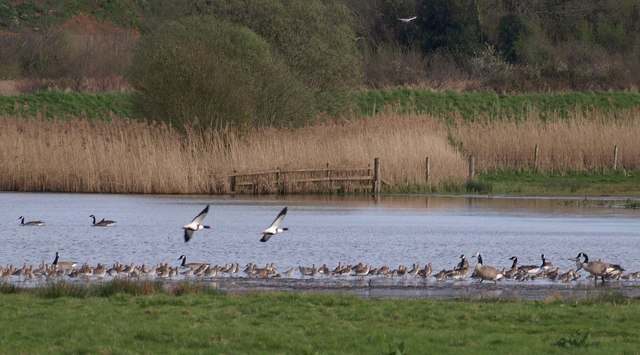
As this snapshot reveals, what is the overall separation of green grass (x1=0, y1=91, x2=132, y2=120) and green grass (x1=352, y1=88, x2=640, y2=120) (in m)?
12.4

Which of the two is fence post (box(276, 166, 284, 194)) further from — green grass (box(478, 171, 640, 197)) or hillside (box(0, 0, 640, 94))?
hillside (box(0, 0, 640, 94))

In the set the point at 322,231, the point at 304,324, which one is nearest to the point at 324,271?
the point at 304,324

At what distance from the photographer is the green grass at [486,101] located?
6488 centimetres

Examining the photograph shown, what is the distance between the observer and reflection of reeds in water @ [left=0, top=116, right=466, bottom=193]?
1582 inches

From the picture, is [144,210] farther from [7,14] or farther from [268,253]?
[7,14]

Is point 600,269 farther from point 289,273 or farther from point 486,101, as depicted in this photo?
point 486,101

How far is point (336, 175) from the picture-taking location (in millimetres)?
A: 41750

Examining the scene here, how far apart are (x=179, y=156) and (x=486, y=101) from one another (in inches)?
1185

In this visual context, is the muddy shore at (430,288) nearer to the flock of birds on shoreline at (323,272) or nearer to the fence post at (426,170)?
the flock of birds on shoreline at (323,272)

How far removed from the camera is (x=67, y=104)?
204ft

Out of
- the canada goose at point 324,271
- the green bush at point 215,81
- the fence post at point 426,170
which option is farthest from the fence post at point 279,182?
the canada goose at point 324,271

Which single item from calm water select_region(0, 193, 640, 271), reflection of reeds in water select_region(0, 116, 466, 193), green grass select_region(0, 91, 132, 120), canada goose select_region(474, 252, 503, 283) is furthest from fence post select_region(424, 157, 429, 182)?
canada goose select_region(474, 252, 503, 283)

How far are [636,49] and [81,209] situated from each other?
5383 centimetres

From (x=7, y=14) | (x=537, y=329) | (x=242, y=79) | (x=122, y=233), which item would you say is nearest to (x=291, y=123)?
(x=242, y=79)
